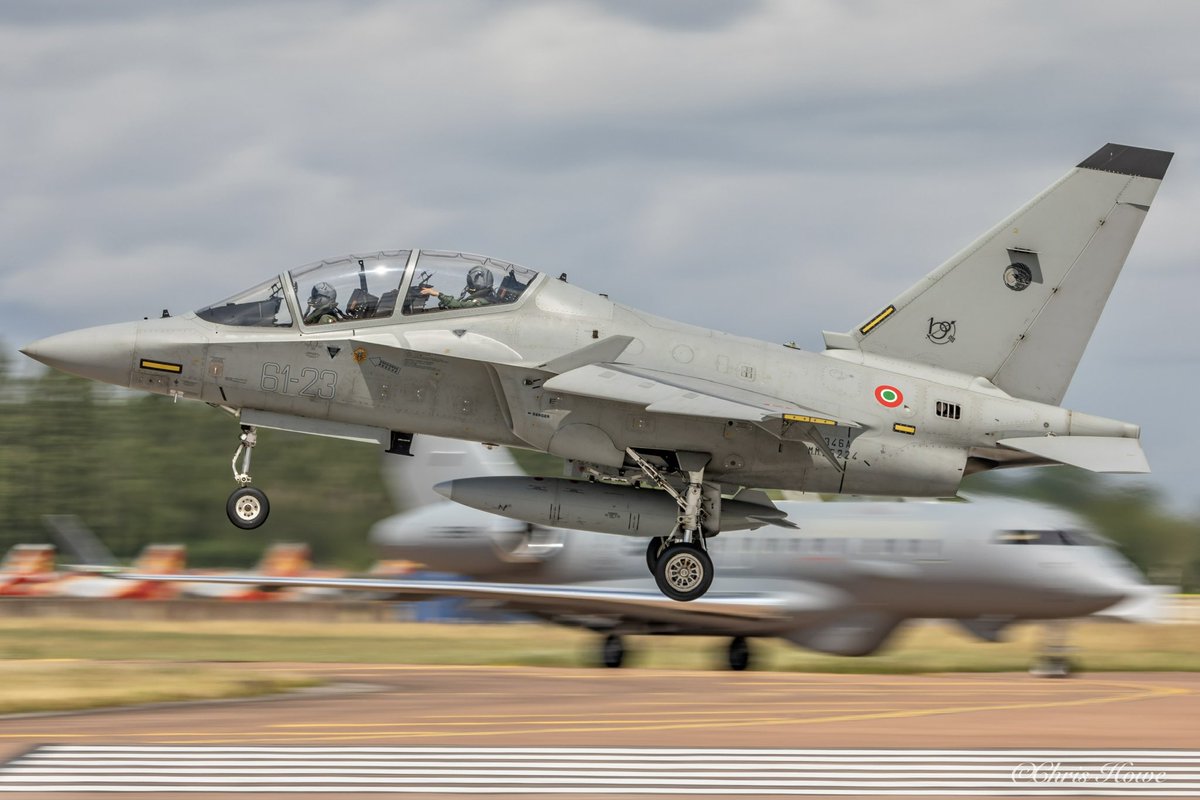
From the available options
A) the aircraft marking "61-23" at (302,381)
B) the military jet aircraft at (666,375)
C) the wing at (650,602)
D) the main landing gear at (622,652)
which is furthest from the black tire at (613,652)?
the aircraft marking "61-23" at (302,381)

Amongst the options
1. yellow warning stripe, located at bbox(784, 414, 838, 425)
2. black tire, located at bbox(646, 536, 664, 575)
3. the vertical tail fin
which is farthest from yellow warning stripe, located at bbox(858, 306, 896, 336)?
black tire, located at bbox(646, 536, 664, 575)

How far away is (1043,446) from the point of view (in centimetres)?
1872

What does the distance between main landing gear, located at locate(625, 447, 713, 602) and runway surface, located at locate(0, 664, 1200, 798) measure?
1880mm

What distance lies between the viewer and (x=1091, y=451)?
18.6 metres

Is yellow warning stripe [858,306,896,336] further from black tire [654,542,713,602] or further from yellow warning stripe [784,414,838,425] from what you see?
black tire [654,542,713,602]

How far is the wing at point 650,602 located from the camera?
29391mm

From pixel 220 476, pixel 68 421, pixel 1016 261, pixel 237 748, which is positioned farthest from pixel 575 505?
pixel 68 421

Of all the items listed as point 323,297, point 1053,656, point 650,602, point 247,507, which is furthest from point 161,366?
point 1053,656

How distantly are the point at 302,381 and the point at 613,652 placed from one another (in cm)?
1472

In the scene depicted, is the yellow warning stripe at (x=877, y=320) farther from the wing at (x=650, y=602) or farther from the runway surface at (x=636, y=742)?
the wing at (x=650, y=602)

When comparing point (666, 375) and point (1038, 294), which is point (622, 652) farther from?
point (1038, 294)

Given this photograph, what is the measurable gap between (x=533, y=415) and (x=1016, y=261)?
22.0 feet

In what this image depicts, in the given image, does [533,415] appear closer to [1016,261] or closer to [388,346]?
[388,346]

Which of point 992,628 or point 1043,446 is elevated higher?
point 1043,446
